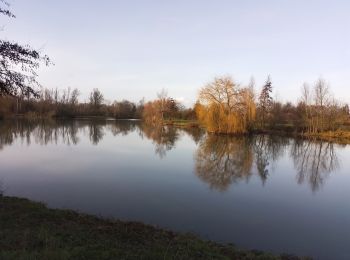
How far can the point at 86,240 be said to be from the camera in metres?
5.04

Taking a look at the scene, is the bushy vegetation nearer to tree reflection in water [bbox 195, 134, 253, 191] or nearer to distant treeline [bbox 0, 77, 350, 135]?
distant treeline [bbox 0, 77, 350, 135]

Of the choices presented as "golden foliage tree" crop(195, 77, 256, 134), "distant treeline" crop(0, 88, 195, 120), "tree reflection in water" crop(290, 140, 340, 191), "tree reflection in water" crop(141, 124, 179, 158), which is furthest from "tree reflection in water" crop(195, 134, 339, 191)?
"distant treeline" crop(0, 88, 195, 120)

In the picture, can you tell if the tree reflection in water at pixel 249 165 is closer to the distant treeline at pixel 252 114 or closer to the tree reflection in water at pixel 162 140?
the tree reflection in water at pixel 162 140

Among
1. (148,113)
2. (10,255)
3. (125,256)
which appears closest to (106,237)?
(125,256)

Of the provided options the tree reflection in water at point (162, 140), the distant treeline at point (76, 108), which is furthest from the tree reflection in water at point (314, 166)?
the distant treeline at point (76, 108)

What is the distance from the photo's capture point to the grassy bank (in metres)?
4.33

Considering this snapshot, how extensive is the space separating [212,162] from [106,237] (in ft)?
36.8

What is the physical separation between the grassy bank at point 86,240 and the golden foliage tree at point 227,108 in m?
28.8

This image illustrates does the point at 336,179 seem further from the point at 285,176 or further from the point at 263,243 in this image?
the point at 263,243

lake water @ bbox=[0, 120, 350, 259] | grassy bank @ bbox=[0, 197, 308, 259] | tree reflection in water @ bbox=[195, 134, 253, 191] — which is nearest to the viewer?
grassy bank @ bbox=[0, 197, 308, 259]

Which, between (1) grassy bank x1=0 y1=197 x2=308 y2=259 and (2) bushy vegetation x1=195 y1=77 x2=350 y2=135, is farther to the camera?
(2) bushy vegetation x1=195 y1=77 x2=350 y2=135

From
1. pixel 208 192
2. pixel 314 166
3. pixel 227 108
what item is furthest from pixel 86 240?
pixel 227 108

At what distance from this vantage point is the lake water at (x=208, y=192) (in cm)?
705

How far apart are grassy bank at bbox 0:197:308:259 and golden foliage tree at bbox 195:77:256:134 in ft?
94.5
